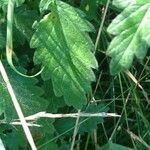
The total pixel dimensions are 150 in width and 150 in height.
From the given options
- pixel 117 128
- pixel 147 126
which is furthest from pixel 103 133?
pixel 147 126

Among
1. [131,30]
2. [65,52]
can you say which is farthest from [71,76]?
[131,30]

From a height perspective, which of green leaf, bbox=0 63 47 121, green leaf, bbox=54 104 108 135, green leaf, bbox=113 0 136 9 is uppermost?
green leaf, bbox=113 0 136 9

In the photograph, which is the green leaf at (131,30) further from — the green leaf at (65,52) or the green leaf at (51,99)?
the green leaf at (51,99)

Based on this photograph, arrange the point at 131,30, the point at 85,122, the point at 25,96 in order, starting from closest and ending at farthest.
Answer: the point at 131,30
the point at 25,96
the point at 85,122

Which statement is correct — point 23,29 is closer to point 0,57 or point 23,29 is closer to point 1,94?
point 0,57

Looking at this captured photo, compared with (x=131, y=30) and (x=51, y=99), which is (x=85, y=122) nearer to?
(x=51, y=99)

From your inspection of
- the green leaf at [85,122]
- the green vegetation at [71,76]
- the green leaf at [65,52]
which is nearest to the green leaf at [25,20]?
the green vegetation at [71,76]

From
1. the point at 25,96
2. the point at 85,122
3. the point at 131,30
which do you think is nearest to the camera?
the point at 131,30

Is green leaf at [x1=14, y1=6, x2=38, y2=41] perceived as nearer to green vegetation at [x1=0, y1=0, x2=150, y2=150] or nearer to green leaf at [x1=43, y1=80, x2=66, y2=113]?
green vegetation at [x1=0, y1=0, x2=150, y2=150]

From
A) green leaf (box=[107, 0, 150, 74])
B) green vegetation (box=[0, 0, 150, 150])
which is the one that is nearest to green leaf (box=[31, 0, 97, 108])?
green vegetation (box=[0, 0, 150, 150])
